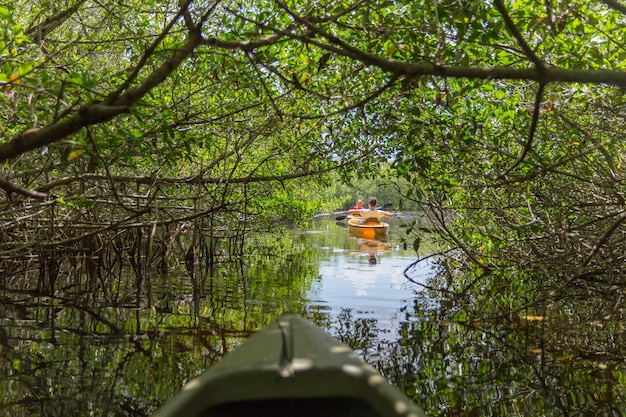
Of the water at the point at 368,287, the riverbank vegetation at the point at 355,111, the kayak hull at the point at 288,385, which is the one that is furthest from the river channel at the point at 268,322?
the kayak hull at the point at 288,385

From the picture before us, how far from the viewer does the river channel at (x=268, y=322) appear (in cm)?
332

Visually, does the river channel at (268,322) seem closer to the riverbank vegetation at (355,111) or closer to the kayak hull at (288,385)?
the riverbank vegetation at (355,111)

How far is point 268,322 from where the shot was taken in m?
5.45

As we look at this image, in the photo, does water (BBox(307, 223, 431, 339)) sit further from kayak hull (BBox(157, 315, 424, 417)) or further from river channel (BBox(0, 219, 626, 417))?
kayak hull (BBox(157, 315, 424, 417))

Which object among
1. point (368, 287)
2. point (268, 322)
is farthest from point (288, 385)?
point (368, 287)

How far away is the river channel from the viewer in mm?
3324

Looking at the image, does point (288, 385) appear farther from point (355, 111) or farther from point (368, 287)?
point (368, 287)

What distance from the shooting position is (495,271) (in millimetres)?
6695

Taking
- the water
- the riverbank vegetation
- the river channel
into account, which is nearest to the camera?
the riverbank vegetation

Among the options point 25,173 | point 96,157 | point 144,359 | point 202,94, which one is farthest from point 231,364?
point 202,94

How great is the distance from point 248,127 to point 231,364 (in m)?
4.52

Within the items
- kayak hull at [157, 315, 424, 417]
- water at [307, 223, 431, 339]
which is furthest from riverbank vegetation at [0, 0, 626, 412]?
kayak hull at [157, 315, 424, 417]

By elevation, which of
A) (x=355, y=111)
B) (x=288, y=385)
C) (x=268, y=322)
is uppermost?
(x=355, y=111)

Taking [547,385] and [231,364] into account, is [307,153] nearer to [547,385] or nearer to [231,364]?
[547,385]
